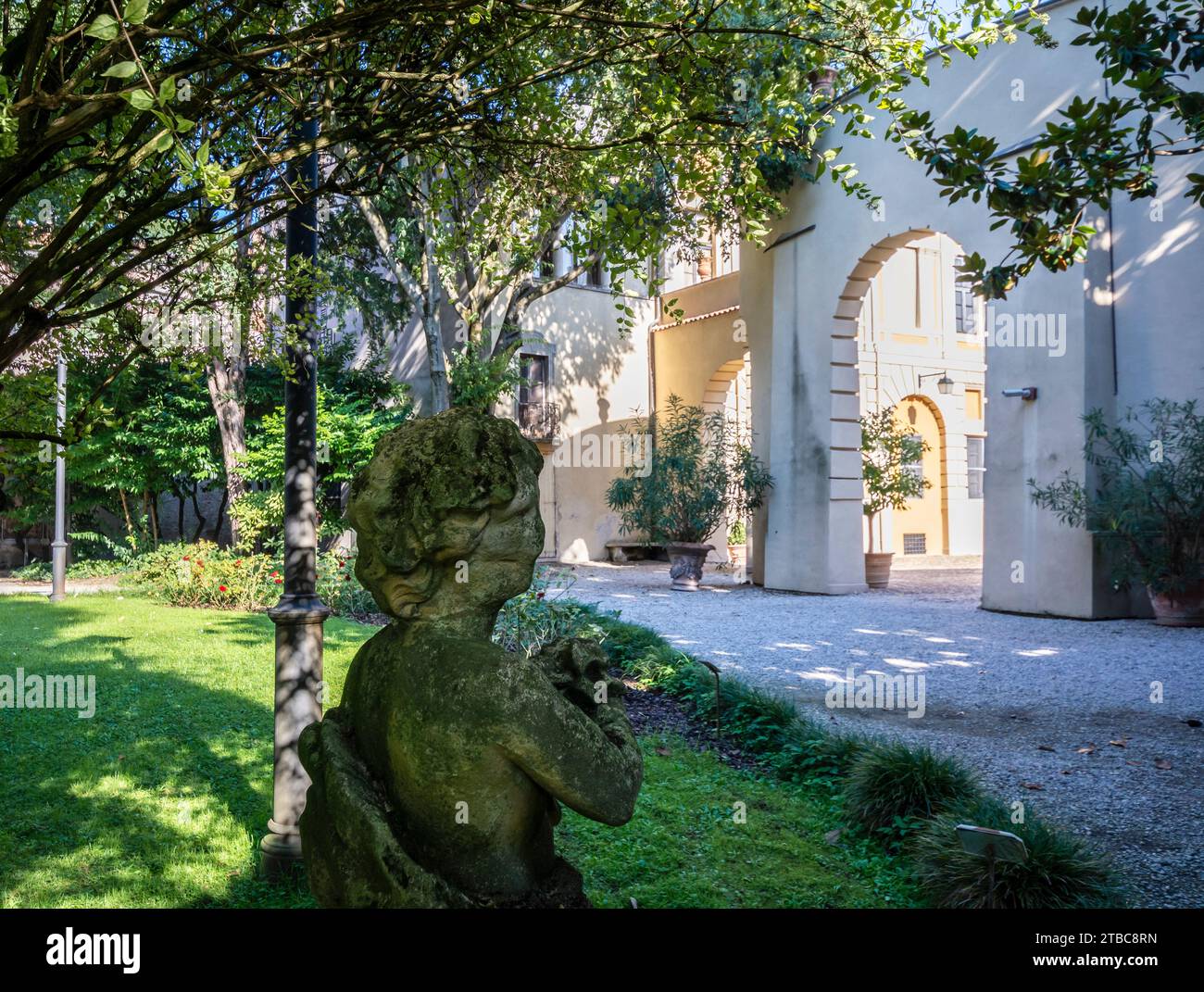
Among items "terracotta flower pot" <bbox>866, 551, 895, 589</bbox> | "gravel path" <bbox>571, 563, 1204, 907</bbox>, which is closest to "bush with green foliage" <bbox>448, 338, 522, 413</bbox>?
"gravel path" <bbox>571, 563, 1204, 907</bbox>

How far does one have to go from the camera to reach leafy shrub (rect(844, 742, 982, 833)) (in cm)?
441

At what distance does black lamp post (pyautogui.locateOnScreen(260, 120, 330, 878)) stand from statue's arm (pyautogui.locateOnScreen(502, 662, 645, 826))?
2066 mm

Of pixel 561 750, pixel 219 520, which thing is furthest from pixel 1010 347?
pixel 219 520

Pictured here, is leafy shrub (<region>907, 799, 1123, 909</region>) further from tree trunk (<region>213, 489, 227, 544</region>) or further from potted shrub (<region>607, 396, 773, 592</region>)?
tree trunk (<region>213, 489, 227, 544</region>)

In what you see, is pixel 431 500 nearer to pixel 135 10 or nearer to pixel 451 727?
pixel 451 727

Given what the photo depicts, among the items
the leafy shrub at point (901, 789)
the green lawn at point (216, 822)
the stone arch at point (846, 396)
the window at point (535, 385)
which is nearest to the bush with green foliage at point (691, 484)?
the stone arch at point (846, 396)

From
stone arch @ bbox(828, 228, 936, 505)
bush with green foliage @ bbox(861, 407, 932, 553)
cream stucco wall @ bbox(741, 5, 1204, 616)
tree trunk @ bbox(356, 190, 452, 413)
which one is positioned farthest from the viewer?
bush with green foliage @ bbox(861, 407, 932, 553)

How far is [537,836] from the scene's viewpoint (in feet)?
7.07

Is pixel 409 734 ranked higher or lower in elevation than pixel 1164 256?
lower

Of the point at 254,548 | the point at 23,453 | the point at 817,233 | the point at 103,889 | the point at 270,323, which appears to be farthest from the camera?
the point at 254,548

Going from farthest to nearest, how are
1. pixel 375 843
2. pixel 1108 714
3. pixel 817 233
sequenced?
pixel 817 233 → pixel 1108 714 → pixel 375 843

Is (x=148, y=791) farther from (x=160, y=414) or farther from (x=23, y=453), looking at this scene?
(x=160, y=414)
